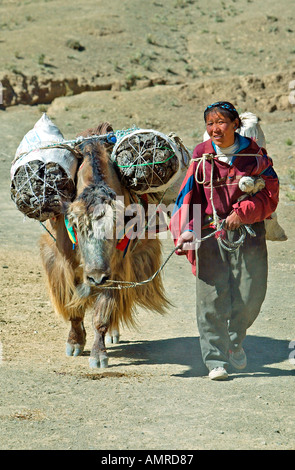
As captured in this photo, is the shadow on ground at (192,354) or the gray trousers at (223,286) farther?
the shadow on ground at (192,354)

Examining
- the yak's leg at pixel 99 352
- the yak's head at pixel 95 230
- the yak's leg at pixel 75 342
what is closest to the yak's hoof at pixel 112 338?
the yak's leg at pixel 75 342

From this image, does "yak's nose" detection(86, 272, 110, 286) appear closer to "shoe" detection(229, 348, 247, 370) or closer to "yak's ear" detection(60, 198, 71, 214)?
"yak's ear" detection(60, 198, 71, 214)

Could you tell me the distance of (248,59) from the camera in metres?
24.6

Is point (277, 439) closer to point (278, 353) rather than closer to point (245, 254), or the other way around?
point (245, 254)

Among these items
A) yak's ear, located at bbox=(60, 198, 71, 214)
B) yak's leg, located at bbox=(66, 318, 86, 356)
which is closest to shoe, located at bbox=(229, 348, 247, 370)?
yak's leg, located at bbox=(66, 318, 86, 356)

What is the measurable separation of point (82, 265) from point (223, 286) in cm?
99

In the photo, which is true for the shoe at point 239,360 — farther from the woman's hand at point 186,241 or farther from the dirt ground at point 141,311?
the woman's hand at point 186,241

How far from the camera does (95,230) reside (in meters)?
4.97

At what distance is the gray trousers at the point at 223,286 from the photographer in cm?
513

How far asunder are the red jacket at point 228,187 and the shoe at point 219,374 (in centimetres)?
93

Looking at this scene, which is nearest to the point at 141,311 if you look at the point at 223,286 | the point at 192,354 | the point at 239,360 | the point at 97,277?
the point at 192,354

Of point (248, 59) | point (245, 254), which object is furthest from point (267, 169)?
point (248, 59)

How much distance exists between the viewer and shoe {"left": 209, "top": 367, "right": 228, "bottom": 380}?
197 inches

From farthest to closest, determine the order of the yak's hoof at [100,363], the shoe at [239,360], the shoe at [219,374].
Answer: the yak's hoof at [100,363] → the shoe at [239,360] → the shoe at [219,374]
